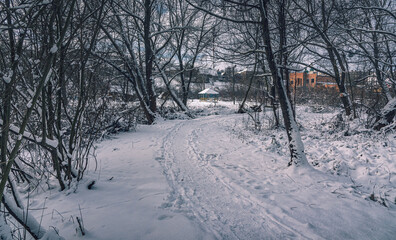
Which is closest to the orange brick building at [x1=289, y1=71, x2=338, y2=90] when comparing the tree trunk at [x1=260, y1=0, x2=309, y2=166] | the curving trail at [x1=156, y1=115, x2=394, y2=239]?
the tree trunk at [x1=260, y1=0, x2=309, y2=166]

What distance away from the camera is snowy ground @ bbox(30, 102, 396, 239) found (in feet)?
7.61

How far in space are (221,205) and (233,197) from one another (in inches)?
13.9

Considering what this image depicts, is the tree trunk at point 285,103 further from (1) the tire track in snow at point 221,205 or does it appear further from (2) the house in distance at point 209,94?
(2) the house in distance at point 209,94

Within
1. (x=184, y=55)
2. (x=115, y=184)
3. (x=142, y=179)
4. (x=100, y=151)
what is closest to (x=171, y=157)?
(x=142, y=179)

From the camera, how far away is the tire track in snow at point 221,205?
2377mm

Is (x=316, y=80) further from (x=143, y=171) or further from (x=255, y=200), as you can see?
(x=143, y=171)

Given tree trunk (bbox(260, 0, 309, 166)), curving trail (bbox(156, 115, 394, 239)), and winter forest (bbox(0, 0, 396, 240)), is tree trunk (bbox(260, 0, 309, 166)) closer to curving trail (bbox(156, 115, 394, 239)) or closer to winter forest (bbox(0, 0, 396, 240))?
winter forest (bbox(0, 0, 396, 240))

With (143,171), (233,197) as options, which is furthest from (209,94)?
(233,197)

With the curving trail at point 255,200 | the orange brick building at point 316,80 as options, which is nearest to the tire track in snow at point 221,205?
the curving trail at point 255,200

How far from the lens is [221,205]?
2934mm

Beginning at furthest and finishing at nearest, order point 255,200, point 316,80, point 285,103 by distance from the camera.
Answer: point 316,80 → point 285,103 → point 255,200

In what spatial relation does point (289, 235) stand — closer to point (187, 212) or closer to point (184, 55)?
point (187, 212)

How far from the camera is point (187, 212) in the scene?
266cm

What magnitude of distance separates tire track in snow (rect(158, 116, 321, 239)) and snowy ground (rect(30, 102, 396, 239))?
0.04 ft
